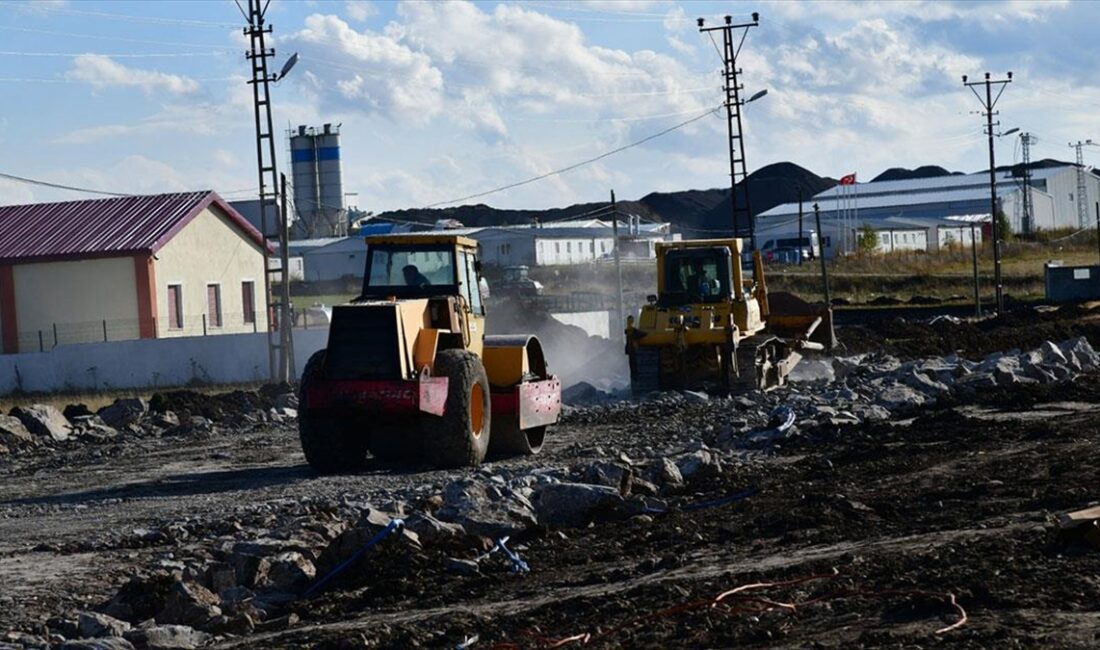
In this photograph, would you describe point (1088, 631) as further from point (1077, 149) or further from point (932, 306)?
point (1077, 149)

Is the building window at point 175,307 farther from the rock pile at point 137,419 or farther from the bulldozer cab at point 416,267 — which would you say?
the bulldozer cab at point 416,267

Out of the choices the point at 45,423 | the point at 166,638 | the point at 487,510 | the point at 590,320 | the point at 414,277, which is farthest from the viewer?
the point at 590,320

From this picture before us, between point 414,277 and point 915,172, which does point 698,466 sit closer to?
point 414,277

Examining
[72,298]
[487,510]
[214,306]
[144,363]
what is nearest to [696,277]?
[487,510]

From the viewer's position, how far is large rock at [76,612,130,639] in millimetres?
10913

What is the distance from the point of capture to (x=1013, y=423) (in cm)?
2070

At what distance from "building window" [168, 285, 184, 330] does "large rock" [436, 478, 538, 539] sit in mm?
34066

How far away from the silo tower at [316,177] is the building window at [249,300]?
38.2 m

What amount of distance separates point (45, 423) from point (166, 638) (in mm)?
18777

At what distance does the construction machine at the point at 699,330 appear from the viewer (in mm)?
28734

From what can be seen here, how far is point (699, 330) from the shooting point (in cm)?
2894

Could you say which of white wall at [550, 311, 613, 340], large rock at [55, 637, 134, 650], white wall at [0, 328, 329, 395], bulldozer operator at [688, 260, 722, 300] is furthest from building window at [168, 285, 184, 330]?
large rock at [55, 637, 134, 650]

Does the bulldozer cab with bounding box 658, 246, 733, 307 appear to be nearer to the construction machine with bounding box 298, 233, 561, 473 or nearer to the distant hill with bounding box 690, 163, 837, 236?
the construction machine with bounding box 298, 233, 561, 473

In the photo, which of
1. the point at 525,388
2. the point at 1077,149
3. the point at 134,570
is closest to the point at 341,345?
the point at 525,388
